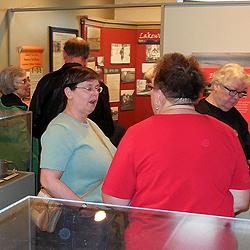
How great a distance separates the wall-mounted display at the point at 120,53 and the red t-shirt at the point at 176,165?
4.46m

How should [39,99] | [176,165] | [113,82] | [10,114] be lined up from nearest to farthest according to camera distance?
[176,165], [10,114], [39,99], [113,82]

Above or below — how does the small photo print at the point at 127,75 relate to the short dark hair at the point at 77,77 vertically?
below

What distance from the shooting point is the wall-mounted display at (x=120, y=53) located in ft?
19.9

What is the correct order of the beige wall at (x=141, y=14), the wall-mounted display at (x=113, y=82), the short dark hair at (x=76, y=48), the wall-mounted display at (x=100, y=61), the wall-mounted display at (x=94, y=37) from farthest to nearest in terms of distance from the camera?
the beige wall at (x=141, y=14), the wall-mounted display at (x=113, y=82), the wall-mounted display at (x=100, y=61), the wall-mounted display at (x=94, y=37), the short dark hair at (x=76, y=48)

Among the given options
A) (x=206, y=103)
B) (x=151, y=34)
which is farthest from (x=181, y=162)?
(x=151, y=34)

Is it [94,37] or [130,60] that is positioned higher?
[94,37]

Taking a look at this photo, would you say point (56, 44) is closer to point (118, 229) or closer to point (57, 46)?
point (57, 46)

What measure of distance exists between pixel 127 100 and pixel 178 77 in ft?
15.0

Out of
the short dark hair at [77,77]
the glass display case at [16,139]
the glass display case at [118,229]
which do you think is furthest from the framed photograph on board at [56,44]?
the glass display case at [118,229]

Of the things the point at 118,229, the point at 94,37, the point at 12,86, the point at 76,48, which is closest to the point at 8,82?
the point at 12,86

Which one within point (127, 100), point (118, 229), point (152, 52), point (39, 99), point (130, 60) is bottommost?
point (127, 100)

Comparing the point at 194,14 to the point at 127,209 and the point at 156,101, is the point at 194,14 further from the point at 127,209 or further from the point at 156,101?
the point at 127,209

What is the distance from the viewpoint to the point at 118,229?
175cm

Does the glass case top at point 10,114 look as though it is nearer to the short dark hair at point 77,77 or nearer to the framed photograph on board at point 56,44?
the short dark hair at point 77,77
